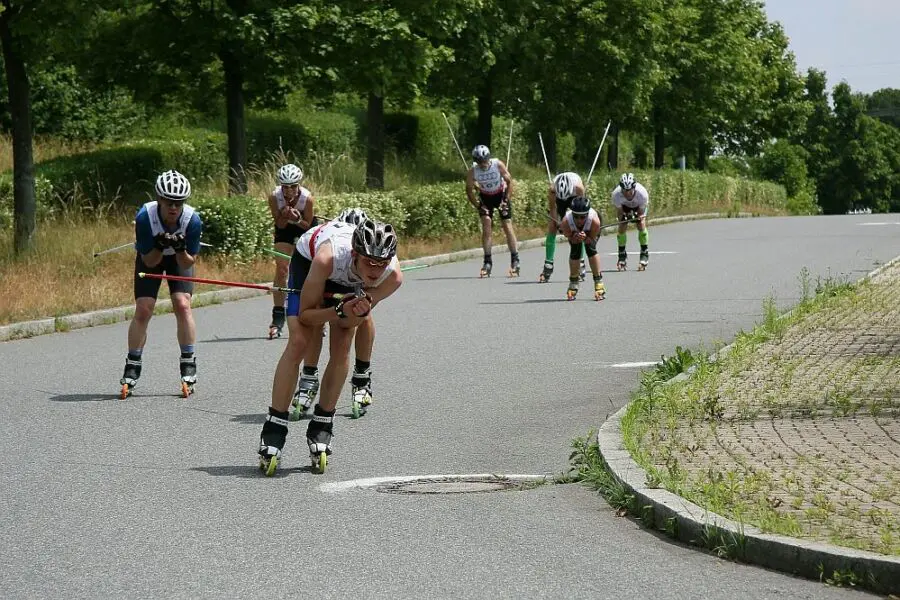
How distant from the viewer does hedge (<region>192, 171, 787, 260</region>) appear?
2162 cm

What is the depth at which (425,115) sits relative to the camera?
41.4 meters

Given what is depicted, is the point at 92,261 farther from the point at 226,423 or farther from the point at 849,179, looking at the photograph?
the point at 849,179

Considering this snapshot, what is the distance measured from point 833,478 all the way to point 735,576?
4.94ft

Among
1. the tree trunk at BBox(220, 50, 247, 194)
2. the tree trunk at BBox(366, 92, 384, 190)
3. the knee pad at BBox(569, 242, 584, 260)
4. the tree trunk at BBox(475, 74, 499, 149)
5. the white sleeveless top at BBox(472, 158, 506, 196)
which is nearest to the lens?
the knee pad at BBox(569, 242, 584, 260)

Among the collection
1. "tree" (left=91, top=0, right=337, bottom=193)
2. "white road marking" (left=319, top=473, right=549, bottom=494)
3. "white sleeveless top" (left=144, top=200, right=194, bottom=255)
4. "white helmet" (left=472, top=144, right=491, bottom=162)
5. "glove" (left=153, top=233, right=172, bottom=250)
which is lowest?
"white road marking" (left=319, top=473, right=549, bottom=494)

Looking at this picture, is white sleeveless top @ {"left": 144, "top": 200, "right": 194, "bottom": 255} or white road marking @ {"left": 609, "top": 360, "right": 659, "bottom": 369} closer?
white sleeveless top @ {"left": 144, "top": 200, "right": 194, "bottom": 255}

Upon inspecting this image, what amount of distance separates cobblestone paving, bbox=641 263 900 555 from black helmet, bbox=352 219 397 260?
5.96ft

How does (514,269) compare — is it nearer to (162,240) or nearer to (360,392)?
(162,240)

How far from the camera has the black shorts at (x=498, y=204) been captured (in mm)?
22219

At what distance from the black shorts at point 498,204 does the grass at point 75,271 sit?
87.6 inches

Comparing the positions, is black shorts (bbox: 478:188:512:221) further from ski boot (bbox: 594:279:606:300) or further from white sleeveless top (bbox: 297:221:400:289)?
white sleeveless top (bbox: 297:221:400:289)

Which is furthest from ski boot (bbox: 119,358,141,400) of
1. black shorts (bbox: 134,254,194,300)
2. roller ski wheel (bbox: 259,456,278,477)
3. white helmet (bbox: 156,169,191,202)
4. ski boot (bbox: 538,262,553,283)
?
ski boot (bbox: 538,262,553,283)

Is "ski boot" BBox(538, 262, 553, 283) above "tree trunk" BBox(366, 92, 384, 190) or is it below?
below

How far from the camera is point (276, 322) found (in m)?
15.3
